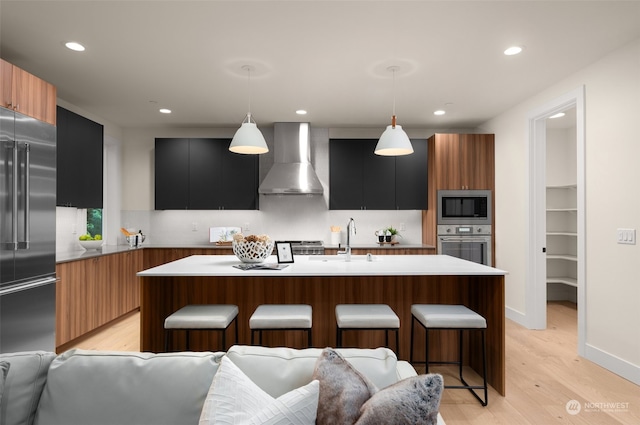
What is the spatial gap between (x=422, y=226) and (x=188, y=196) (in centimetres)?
355

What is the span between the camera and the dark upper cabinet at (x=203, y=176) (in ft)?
18.3

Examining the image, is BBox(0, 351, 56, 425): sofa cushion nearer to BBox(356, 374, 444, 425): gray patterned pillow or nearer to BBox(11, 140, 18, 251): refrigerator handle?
BBox(356, 374, 444, 425): gray patterned pillow

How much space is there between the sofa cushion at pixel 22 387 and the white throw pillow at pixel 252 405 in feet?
1.98

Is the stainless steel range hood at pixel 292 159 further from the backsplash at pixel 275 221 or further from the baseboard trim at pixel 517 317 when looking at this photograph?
the baseboard trim at pixel 517 317

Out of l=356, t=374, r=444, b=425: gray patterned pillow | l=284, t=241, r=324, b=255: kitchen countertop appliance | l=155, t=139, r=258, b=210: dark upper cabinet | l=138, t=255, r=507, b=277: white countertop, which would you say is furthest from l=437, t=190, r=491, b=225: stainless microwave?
l=356, t=374, r=444, b=425: gray patterned pillow

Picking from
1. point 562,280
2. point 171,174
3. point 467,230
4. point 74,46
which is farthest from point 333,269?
point 562,280

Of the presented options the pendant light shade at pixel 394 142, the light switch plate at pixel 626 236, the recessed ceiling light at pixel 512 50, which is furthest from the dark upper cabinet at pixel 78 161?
the light switch plate at pixel 626 236

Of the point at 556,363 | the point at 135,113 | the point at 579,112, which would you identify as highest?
the point at 135,113

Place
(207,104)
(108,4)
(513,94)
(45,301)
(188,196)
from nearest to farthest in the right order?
(108,4), (45,301), (513,94), (207,104), (188,196)

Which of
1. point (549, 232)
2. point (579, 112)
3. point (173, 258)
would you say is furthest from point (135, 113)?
point (549, 232)

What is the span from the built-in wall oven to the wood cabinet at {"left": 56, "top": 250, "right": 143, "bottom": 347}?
13.5ft

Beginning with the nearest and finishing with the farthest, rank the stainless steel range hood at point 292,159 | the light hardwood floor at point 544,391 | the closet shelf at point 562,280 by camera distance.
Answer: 1. the light hardwood floor at point 544,391
2. the stainless steel range hood at point 292,159
3. the closet shelf at point 562,280

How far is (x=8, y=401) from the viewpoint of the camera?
Answer: 1.19 metres

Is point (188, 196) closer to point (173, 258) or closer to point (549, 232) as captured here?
point (173, 258)
